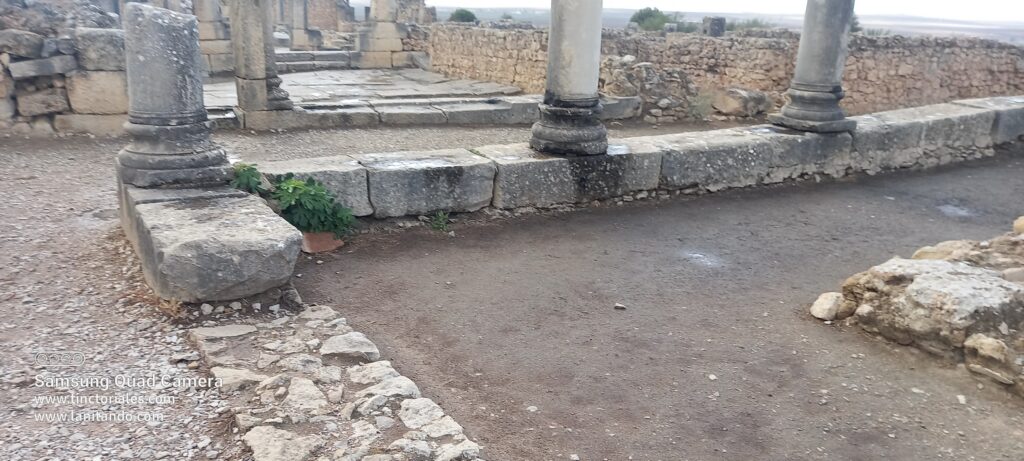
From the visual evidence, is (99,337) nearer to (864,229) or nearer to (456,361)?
(456,361)

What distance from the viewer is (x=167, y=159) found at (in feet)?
15.4

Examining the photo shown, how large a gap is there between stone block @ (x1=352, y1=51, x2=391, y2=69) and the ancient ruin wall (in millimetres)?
4275

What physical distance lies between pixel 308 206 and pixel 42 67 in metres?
4.99

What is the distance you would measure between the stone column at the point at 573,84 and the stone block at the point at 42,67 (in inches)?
215

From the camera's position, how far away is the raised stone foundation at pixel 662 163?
220 inches

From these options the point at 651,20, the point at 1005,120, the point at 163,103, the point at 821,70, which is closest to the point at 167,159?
the point at 163,103

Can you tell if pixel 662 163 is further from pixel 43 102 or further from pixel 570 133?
pixel 43 102

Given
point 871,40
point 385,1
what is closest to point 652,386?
point 871,40

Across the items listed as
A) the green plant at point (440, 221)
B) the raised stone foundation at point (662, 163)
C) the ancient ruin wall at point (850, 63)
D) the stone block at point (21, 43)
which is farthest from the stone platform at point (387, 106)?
the green plant at point (440, 221)

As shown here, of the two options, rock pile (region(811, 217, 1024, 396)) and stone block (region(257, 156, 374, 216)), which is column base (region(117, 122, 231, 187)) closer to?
stone block (region(257, 156, 374, 216))

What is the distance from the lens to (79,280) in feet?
13.8

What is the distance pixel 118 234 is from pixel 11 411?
93.9 inches

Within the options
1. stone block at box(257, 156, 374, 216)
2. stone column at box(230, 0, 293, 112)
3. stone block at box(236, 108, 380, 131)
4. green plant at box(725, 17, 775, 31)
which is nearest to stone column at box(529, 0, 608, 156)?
stone block at box(257, 156, 374, 216)

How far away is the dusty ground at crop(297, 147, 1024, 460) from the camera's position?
317 centimetres
